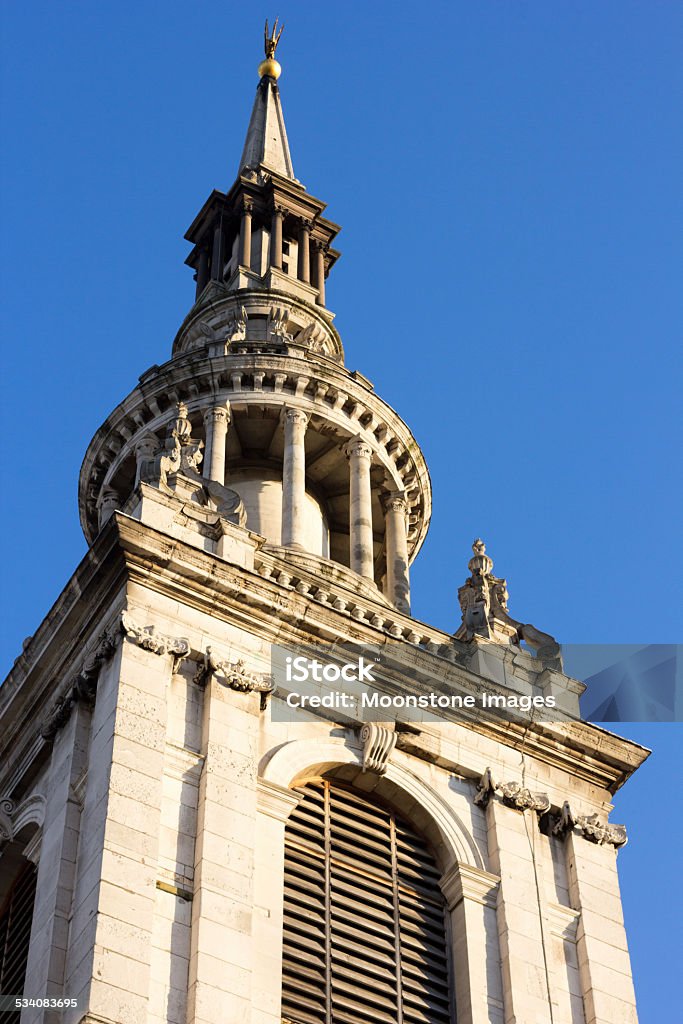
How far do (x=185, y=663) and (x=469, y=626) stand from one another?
726 cm

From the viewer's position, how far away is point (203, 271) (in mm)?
52625

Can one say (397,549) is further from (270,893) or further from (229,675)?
(270,893)

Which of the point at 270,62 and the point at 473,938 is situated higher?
the point at 270,62

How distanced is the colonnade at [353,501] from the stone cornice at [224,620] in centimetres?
573

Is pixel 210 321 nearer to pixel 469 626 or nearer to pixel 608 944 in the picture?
pixel 469 626

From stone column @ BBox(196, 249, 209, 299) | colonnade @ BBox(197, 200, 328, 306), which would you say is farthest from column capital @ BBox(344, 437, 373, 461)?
stone column @ BBox(196, 249, 209, 299)

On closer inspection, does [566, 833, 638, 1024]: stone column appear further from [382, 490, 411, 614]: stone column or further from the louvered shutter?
[382, 490, 411, 614]: stone column

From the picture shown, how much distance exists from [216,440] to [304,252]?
37.9 feet

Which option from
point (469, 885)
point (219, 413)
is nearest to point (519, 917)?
point (469, 885)

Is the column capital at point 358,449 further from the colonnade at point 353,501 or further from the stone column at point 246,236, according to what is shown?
the stone column at point 246,236

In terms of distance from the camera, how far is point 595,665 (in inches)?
1403

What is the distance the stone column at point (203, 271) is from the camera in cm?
5198

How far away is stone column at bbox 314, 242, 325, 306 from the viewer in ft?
165

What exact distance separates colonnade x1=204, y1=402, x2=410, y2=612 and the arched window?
362 inches
